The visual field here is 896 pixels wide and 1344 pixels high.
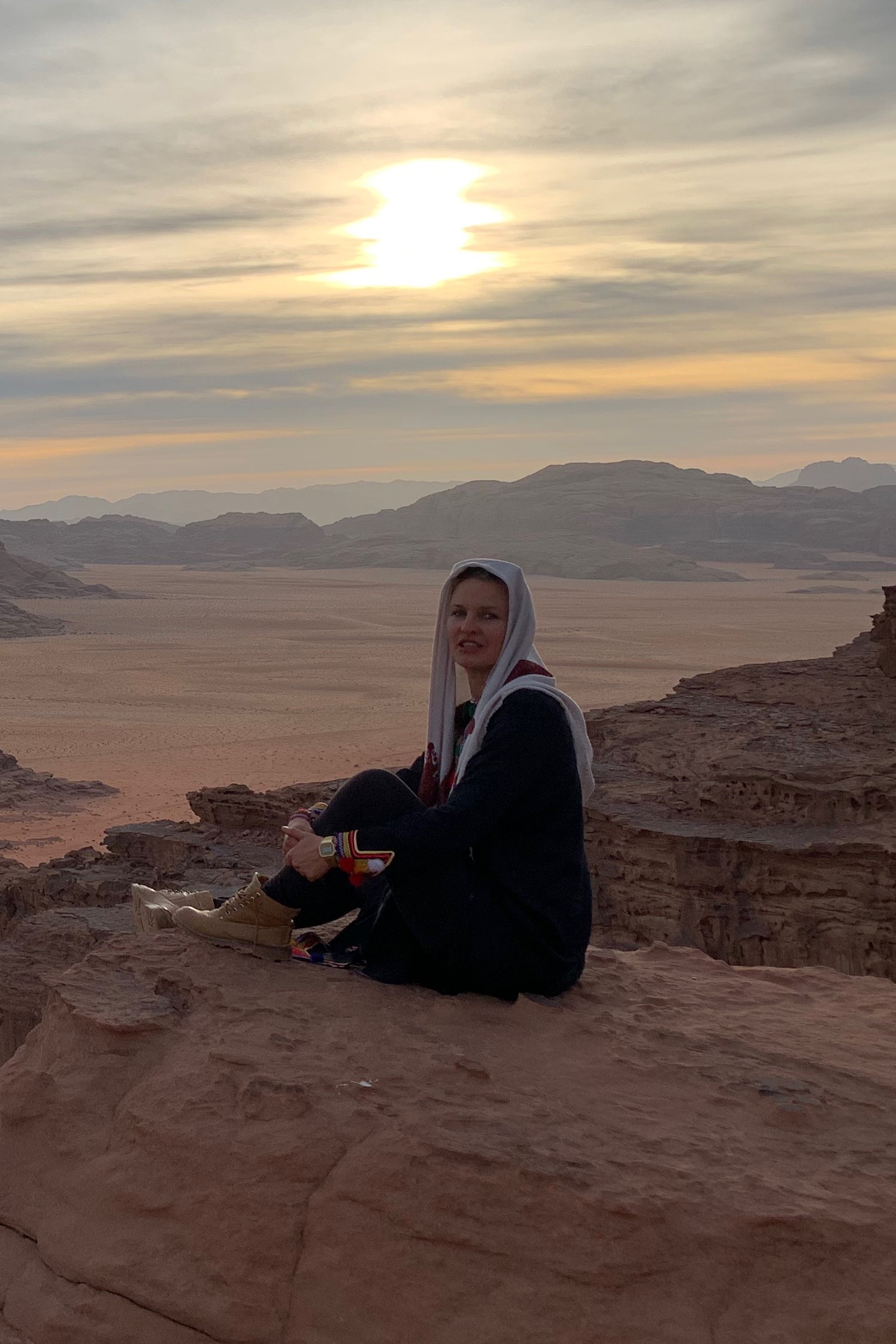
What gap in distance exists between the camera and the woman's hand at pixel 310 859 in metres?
3.15

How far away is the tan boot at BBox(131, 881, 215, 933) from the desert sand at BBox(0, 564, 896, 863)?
10.2 metres

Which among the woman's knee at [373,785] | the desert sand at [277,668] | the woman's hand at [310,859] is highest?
the woman's knee at [373,785]

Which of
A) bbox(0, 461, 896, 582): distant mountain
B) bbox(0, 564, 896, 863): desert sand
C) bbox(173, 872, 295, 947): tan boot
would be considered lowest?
bbox(0, 564, 896, 863): desert sand

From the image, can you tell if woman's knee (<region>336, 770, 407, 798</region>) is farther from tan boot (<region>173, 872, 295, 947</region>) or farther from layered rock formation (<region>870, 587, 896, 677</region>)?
layered rock formation (<region>870, 587, 896, 677</region>)

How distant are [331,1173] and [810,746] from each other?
7.93 meters

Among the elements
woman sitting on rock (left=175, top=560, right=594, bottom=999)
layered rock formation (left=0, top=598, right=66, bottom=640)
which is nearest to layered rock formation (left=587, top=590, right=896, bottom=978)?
woman sitting on rock (left=175, top=560, right=594, bottom=999)

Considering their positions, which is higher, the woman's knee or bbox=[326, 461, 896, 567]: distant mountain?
bbox=[326, 461, 896, 567]: distant mountain

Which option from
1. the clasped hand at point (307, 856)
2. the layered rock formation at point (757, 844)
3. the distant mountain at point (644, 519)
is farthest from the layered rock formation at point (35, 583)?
the clasped hand at point (307, 856)

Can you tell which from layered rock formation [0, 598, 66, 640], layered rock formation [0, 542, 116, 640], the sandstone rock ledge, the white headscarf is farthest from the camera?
layered rock formation [0, 542, 116, 640]

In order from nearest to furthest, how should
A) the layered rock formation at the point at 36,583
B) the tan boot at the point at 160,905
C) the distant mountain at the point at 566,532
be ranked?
the tan boot at the point at 160,905, the layered rock formation at the point at 36,583, the distant mountain at the point at 566,532

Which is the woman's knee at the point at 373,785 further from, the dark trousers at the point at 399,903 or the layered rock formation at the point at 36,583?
the layered rock formation at the point at 36,583

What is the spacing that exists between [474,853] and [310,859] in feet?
1.46

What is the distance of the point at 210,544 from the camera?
10612cm

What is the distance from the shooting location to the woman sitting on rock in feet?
10.1
